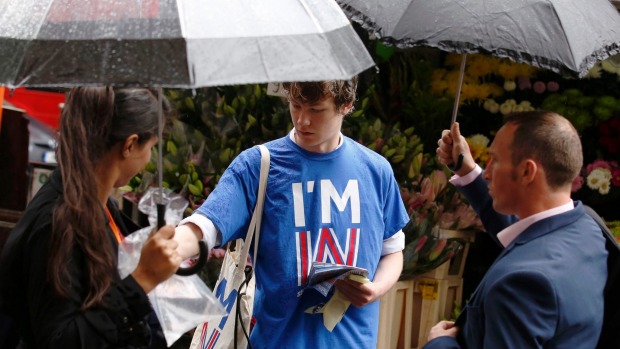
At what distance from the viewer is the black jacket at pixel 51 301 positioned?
8.74ft

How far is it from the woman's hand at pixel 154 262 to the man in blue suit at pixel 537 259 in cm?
95

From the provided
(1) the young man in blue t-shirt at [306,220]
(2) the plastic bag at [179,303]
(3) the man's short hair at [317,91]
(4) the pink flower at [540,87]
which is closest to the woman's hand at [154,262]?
(2) the plastic bag at [179,303]

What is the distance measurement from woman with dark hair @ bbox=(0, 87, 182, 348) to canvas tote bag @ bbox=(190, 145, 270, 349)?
819mm

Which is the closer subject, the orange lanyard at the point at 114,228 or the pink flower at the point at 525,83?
the orange lanyard at the point at 114,228

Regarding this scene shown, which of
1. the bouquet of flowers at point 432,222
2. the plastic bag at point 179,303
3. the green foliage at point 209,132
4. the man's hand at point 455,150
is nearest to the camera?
the plastic bag at point 179,303

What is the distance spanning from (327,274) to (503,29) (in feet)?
3.58

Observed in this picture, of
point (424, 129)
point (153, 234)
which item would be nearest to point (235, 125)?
point (424, 129)

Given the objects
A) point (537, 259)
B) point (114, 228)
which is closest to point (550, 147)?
point (537, 259)

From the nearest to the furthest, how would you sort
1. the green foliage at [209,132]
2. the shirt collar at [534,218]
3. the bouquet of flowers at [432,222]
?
the shirt collar at [534,218]
the bouquet of flowers at [432,222]
the green foliage at [209,132]

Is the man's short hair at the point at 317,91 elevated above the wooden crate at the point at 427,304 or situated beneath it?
elevated above

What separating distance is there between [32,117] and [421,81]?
499 centimetres

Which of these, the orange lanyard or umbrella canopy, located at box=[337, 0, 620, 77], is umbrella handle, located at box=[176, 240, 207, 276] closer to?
the orange lanyard

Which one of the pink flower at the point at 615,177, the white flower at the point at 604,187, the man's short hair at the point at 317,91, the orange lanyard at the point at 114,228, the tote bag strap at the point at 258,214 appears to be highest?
the man's short hair at the point at 317,91

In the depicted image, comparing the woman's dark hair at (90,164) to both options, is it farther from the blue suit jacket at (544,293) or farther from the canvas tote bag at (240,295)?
the blue suit jacket at (544,293)
